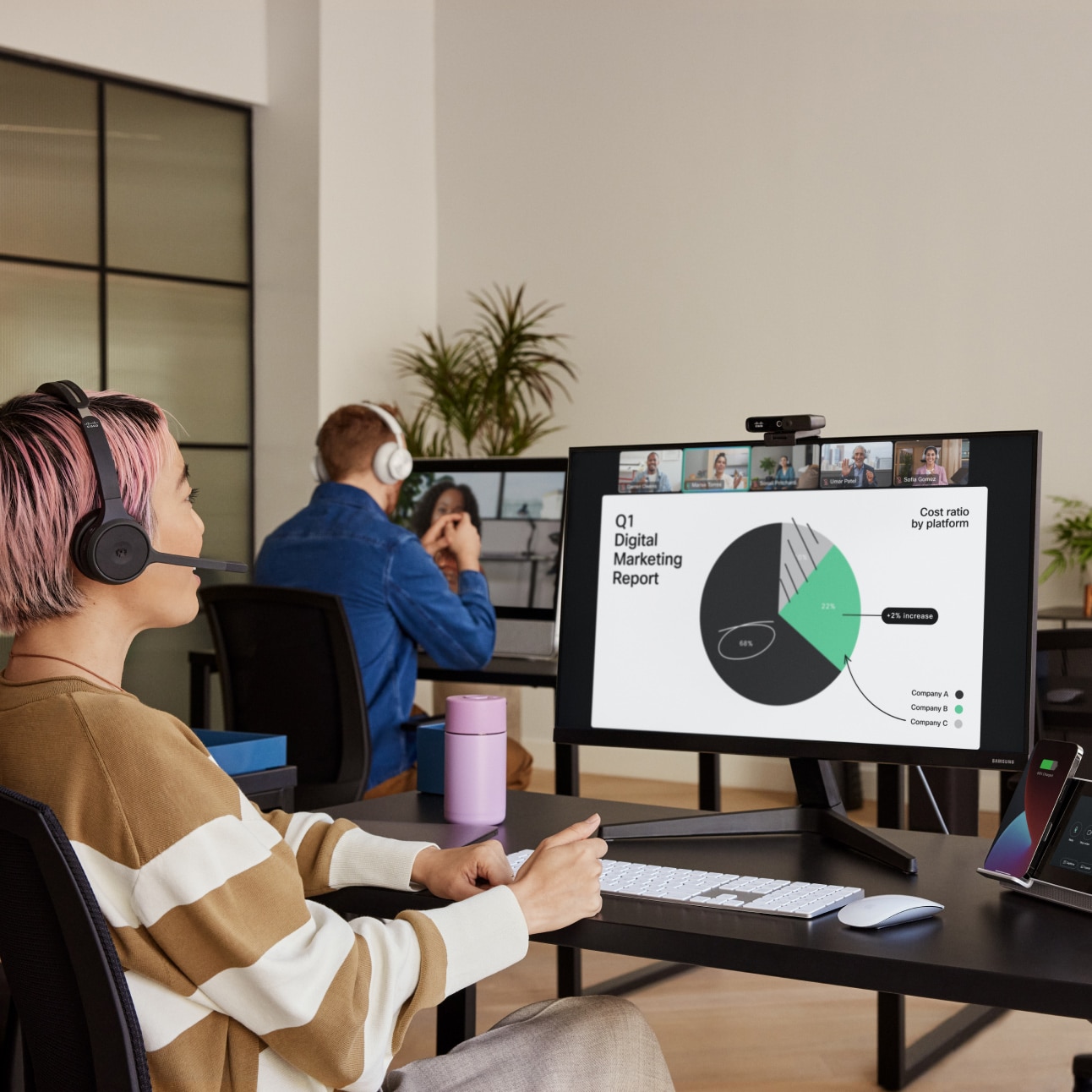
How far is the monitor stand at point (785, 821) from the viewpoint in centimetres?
151

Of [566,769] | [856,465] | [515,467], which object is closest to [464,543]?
[515,467]

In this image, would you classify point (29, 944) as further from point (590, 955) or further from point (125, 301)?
point (125, 301)

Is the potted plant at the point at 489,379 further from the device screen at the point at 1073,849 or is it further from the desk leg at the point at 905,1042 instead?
the device screen at the point at 1073,849

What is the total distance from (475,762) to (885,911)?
607 millimetres

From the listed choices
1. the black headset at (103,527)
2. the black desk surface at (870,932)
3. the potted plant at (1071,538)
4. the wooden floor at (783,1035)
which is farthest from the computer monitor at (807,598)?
the potted plant at (1071,538)

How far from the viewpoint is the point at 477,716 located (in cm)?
163

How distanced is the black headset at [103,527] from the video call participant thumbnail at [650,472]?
0.70 metres

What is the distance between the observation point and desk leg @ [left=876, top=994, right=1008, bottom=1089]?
2.39 metres

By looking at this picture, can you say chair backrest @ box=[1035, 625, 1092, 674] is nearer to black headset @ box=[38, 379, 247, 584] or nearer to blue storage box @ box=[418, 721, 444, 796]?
blue storage box @ box=[418, 721, 444, 796]

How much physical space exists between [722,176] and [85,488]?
189 inches

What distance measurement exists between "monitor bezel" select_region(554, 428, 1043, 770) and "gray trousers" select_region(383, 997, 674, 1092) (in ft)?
1.06

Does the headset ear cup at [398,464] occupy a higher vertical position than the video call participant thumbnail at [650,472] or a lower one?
higher

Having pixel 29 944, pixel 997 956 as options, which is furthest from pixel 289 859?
pixel 997 956

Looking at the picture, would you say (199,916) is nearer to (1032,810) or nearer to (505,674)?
(1032,810)
